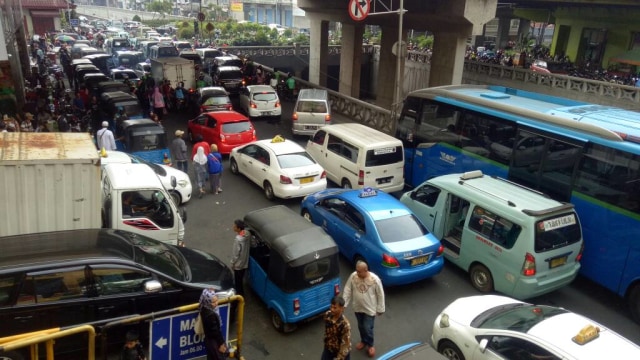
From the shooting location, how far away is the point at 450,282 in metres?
9.78

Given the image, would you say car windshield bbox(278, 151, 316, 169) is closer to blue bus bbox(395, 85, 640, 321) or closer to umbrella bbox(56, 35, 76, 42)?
blue bus bbox(395, 85, 640, 321)

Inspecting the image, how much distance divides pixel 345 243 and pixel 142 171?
451 centimetres

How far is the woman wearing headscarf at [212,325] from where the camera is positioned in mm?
5844

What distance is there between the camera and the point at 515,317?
647 cm

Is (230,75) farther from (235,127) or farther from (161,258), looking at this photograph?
(161,258)

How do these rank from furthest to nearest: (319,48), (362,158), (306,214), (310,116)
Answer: (319,48)
(310,116)
(362,158)
(306,214)

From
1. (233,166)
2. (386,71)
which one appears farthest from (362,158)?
(386,71)

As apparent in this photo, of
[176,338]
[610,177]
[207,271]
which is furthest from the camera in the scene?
[610,177]

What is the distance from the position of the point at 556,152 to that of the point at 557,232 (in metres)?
2.41

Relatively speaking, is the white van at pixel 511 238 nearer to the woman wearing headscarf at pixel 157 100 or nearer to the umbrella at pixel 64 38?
the woman wearing headscarf at pixel 157 100

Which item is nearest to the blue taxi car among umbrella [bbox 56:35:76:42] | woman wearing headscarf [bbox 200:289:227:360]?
woman wearing headscarf [bbox 200:289:227:360]

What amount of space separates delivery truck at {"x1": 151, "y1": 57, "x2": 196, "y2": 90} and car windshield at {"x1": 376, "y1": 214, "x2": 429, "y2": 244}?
17469mm

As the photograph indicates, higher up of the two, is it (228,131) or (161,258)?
(228,131)

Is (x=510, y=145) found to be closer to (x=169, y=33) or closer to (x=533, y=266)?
(x=533, y=266)
